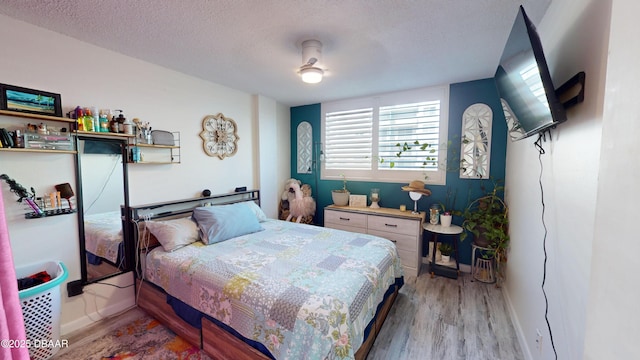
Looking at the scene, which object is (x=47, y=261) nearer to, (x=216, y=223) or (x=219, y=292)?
(x=216, y=223)

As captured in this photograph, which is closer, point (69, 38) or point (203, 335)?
point (203, 335)

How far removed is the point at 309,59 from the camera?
2018 millimetres

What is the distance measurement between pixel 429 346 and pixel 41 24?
148 inches

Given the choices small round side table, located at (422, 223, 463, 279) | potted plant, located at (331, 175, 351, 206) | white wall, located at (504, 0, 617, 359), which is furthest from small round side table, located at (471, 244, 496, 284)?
potted plant, located at (331, 175, 351, 206)

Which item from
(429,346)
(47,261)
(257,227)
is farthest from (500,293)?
(47,261)

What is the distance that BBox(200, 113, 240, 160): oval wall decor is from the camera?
9.59 ft

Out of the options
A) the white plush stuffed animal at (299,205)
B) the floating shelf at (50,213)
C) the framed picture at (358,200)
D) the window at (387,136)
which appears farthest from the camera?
the white plush stuffed animal at (299,205)

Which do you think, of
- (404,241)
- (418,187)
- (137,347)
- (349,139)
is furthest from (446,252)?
(137,347)

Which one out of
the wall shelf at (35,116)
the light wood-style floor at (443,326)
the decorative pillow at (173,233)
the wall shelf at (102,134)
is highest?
the wall shelf at (35,116)

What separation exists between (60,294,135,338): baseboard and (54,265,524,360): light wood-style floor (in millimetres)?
58

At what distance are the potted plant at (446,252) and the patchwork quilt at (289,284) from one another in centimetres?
94

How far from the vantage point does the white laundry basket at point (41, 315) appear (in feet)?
5.04

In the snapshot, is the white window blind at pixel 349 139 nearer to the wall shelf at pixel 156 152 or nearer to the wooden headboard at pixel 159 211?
the wooden headboard at pixel 159 211

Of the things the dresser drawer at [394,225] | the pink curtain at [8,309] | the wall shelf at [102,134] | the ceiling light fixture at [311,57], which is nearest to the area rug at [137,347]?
the pink curtain at [8,309]
